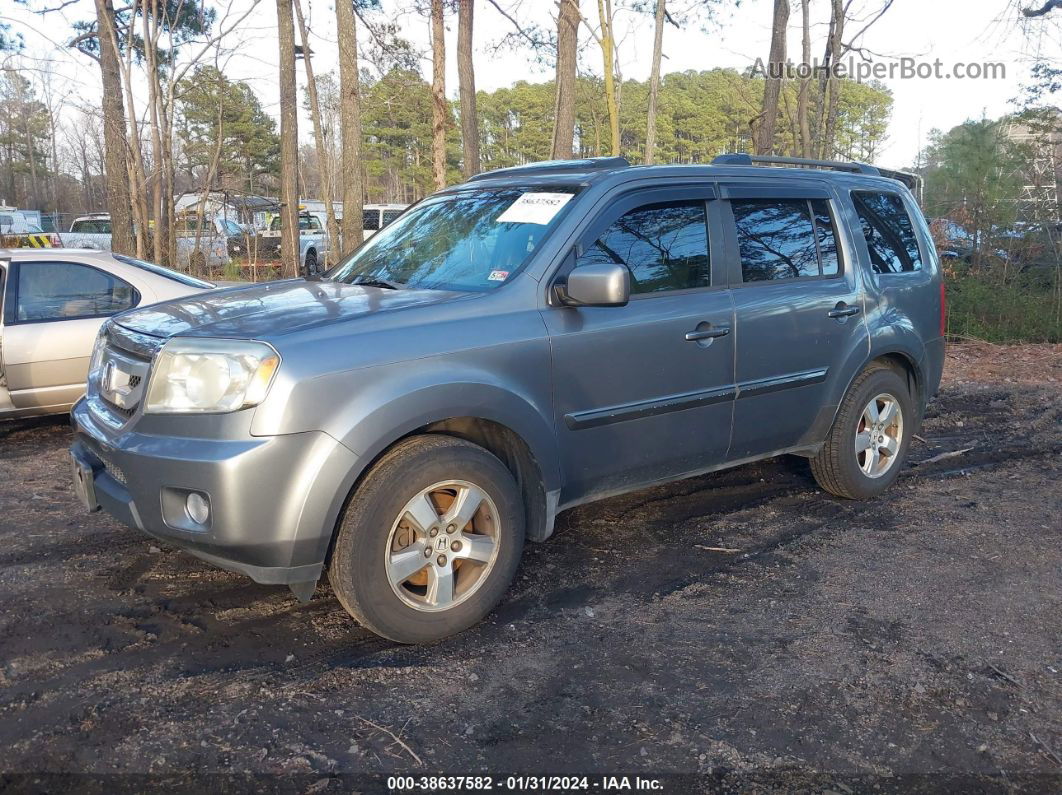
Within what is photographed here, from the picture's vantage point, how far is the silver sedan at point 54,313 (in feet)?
21.7

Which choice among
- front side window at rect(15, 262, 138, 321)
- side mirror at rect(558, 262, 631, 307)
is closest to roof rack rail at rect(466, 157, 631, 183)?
side mirror at rect(558, 262, 631, 307)

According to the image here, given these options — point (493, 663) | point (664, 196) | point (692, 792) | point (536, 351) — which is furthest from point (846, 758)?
point (664, 196)

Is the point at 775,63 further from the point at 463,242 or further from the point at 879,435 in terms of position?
the point at 463,242

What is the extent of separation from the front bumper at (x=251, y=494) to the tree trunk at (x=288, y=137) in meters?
17.6

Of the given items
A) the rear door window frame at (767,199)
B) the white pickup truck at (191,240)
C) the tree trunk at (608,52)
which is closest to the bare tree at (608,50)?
the tree trunk at (608,52)

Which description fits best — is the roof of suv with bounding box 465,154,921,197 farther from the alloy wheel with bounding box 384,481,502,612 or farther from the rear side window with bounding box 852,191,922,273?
the alloy wheel with bounding box 384,481,502,612

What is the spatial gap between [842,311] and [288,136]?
58.7ft

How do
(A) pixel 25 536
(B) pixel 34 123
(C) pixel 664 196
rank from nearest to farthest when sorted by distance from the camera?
1. (C) pixel 664 196
2. (A) pixel 25 536
3. (B) pixel 34 123

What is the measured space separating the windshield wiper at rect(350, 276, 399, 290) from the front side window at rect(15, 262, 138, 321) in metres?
3.48

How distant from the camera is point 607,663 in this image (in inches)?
137

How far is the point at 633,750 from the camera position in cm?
289

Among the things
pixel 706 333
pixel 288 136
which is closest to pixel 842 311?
pixel 706 333

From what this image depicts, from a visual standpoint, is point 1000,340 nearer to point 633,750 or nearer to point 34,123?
point 633,750

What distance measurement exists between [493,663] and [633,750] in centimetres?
77
